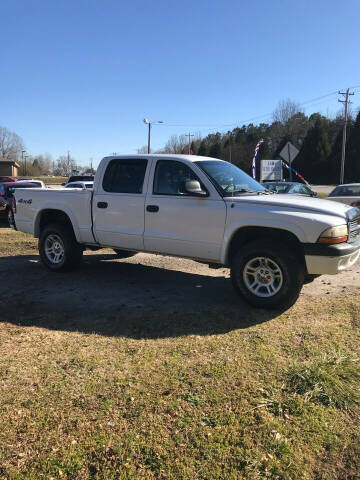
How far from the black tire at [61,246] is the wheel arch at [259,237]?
291cm

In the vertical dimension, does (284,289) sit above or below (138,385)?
above

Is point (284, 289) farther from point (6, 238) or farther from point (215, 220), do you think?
point (6, 238)

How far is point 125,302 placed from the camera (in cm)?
538

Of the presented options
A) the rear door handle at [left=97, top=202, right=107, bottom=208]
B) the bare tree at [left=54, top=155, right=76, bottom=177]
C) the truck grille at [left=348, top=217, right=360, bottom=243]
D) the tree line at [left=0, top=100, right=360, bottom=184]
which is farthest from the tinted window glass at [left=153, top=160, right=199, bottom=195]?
the bare tree at [left=54, top=155, right=76, bottom=177]

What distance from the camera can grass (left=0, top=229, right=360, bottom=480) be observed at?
2.39 m

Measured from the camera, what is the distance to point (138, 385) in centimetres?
321

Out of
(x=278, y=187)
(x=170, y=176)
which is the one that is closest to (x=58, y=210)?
(x=170, y=176)

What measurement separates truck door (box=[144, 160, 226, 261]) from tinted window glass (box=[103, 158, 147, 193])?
0.25 m

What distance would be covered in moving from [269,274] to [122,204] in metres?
2.48

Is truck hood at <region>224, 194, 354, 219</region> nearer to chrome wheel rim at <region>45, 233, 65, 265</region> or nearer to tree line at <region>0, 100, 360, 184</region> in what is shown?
chrome wheel rim at <region>45, 233, 65, 265</region>

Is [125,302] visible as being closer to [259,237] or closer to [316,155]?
[259,237]

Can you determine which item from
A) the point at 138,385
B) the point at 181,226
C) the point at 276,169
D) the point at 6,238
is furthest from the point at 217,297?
the point at 276,169

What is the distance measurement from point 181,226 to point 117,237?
3.90ft

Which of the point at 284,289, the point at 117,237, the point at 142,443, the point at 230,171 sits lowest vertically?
the point at 142,443
